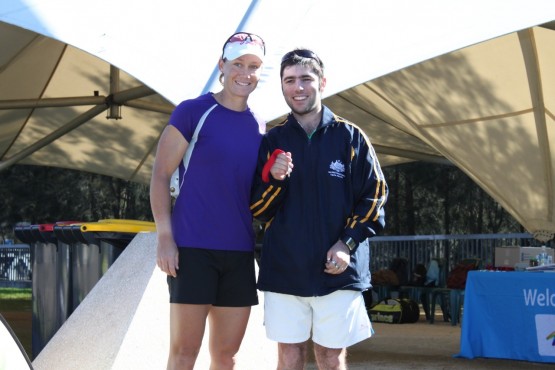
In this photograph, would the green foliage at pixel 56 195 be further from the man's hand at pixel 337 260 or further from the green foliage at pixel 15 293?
the man's hand at pixel 337 260

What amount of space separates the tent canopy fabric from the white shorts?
2.92 metres

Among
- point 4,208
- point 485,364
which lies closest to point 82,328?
point 485,364

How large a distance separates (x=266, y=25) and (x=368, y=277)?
13.5 ft

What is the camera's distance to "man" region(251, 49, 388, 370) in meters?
4.37

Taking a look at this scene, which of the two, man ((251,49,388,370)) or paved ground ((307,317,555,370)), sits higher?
man ((251,49,388,370))

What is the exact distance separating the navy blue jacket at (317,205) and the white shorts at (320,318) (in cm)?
6

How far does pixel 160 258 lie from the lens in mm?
4418

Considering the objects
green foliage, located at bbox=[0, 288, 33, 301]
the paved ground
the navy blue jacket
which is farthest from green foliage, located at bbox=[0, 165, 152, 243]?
the navy blue jacket

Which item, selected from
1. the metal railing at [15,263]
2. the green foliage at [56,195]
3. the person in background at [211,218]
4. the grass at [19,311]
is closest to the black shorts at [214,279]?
the person in background at [211,218]

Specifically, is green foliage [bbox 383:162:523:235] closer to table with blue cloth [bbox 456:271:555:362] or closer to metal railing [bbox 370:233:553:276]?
metal railing [bbox 370:233:553:276]

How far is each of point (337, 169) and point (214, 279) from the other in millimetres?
763

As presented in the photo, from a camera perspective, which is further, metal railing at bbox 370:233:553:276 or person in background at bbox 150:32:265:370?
metal railing at bbox 370:233:553:276

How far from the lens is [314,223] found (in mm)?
4398

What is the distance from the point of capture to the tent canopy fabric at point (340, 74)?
773 centimetres
